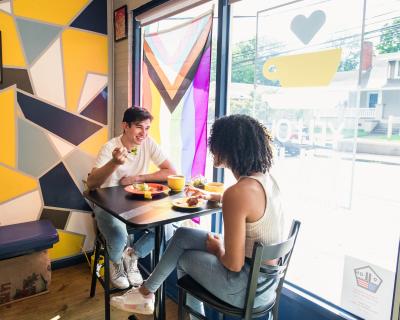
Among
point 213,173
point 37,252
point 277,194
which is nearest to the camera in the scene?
point 277,194

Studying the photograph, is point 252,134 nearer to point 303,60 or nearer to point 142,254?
point 303,60

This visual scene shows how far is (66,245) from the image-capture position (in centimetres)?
291

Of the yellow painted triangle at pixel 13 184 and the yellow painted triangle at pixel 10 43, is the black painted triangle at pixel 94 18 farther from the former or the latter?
the yellow painted triangle at pixel 13 184

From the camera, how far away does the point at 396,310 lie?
1.27 metres

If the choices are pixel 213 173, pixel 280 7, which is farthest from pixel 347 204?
pixel 280 7

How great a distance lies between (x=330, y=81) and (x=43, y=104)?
2.23 meters

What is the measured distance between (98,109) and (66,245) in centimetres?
125

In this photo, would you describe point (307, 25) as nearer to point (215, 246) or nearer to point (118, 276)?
point (215, 246)

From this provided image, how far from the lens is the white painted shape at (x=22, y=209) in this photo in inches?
102

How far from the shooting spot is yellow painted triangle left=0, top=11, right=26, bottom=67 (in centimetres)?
244

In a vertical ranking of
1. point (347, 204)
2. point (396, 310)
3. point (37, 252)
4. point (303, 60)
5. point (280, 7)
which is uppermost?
point (280, 7)

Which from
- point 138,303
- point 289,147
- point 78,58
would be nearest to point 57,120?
point 78,58

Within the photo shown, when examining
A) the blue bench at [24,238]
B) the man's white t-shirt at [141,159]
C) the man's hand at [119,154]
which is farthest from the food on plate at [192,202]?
the blue bench at [24,238]

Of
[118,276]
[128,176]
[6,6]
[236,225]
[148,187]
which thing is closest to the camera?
[236,225]
